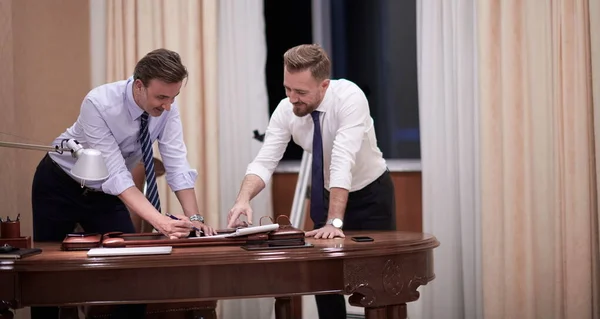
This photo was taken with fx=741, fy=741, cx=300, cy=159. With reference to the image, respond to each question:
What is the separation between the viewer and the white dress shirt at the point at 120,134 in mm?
2762

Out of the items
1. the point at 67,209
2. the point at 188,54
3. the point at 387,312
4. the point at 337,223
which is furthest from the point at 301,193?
the point at 387,312

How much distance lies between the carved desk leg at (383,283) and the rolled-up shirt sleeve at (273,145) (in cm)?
93

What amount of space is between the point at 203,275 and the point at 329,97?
3.79 feet

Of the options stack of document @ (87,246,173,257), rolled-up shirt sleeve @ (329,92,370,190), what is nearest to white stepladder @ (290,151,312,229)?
rolled-up shirt sleeve @ (329,92,370,190)

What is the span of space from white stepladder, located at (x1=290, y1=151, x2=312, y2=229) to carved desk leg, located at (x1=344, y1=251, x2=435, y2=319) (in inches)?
80.4

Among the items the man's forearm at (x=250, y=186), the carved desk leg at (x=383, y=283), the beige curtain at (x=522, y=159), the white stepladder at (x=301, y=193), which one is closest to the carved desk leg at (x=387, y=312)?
the carved desk leg at (x=383, y=283)

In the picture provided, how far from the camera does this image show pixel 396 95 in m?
4.96

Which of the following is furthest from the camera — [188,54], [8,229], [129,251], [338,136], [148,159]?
[188,54]

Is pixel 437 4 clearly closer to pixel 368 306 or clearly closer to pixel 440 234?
pixel 440 234

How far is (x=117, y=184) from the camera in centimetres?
273

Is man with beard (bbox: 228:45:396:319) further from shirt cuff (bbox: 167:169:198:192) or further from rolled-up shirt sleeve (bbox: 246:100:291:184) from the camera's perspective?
shirt cuff (bbox: 167:169:198:192)

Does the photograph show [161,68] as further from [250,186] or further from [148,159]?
[250,186]

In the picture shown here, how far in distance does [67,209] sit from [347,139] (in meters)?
1.15

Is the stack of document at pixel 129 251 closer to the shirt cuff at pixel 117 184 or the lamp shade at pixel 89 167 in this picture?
the lamp shade at pixel 89 167
